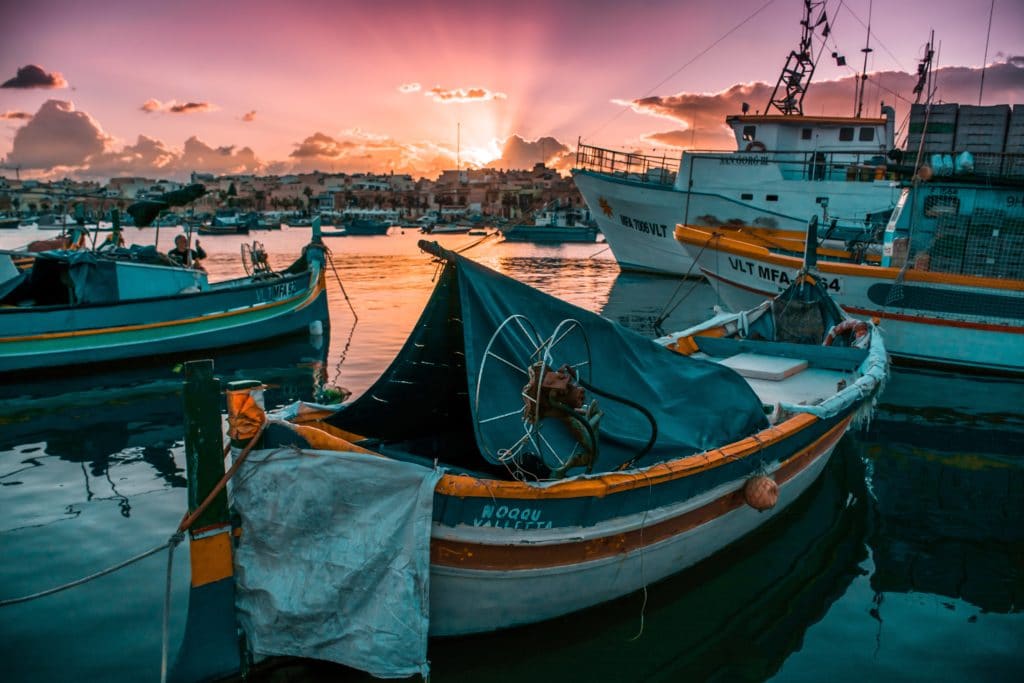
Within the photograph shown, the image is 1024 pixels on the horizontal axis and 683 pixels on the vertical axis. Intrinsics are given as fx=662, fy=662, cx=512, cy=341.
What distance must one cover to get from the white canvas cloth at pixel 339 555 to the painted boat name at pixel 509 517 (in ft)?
1.35

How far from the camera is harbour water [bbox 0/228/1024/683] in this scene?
17.0 feet

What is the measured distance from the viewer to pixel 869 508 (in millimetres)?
8195

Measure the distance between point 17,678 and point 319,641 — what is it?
7.55 ft

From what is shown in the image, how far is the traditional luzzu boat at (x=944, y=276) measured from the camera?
1443 cm

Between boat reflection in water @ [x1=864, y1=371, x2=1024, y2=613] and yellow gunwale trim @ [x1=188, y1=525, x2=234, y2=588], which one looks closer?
yellow gunwale trim @ [x1=188, y1=525, x2=234, y2=588]

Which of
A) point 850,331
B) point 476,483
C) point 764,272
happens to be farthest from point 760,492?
point 764,272

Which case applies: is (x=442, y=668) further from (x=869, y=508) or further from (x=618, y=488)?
(x=869, y=508)

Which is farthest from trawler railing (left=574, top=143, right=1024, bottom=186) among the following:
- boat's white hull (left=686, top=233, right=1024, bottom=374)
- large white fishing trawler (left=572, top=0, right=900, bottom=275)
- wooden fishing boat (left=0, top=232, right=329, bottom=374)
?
wooden fishing boat (left=0, top=232, right=329, bottom=374)

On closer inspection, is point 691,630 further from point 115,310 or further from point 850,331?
point 115,310

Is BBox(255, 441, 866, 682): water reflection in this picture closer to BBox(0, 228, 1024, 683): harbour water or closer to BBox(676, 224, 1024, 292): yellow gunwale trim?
BBox(0, 228, 1024, 683): harbour water

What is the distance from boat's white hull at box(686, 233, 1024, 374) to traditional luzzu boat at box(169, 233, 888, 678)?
9.31m

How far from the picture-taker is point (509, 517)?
15.3 ft

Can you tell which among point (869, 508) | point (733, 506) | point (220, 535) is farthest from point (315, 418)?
point (869, 508)

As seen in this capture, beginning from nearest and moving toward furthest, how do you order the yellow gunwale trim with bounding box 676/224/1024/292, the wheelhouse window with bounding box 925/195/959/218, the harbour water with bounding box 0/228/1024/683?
1. the harbour water with bounding box 0/228/1024/683
2. the yellow gunwale trim with bounding box 676/224/1024/292
3. the wheelhouse window with bounding box 925/195/959/218
